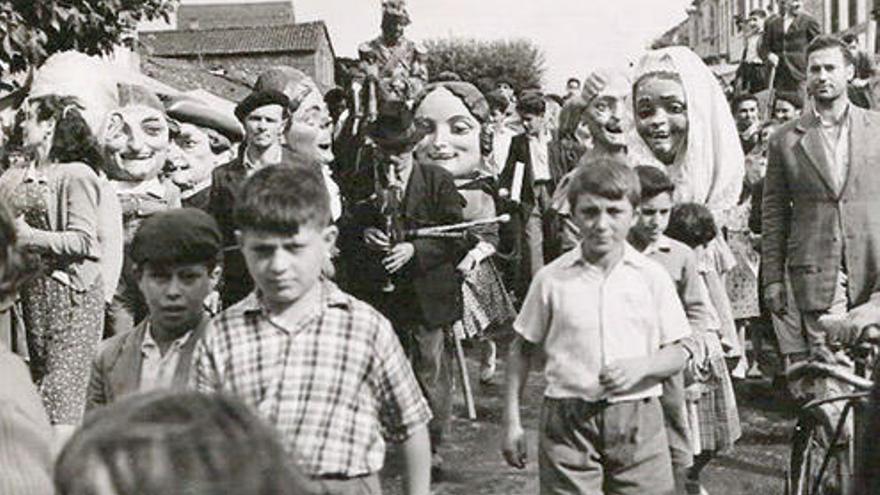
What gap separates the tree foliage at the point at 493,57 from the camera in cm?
8806

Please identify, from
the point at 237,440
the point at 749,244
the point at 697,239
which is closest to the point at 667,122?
the point at 697,239

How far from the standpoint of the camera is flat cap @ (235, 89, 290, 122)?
7012 millimetres

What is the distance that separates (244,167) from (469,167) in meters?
3.01

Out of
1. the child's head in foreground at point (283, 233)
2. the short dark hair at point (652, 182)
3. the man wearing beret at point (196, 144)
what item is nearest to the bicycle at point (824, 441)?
the short dark hair at point (652, 182)

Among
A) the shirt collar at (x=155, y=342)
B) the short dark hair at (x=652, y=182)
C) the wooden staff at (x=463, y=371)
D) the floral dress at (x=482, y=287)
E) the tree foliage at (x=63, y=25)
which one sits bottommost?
the wooden staff at (x=463, y=371)

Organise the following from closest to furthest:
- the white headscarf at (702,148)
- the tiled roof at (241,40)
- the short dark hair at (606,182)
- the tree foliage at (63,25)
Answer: the short dark hair at (606,182), the white headscarf at (702,148), the tree foliage at (63,25), the tiled roof at (241,40)

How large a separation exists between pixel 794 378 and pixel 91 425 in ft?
10.5

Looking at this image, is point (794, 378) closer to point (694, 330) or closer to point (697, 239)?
point (694, 330)

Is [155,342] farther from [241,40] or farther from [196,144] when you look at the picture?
[241,40]

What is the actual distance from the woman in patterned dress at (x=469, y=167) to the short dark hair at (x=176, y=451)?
741 cm

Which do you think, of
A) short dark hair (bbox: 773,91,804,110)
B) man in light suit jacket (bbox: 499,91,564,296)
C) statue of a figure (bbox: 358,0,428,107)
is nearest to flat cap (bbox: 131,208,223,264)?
statue of a figure (bbox: 358,0,428,107)

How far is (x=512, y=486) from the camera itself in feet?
25.2

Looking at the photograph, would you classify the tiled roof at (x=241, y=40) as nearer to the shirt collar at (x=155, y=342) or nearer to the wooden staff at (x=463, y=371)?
the wooden staff at (x=463, y=371)

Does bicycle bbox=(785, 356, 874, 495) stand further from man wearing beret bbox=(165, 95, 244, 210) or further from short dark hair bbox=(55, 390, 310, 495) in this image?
man wearing beret bbox=(165, 95, 244, 210)
